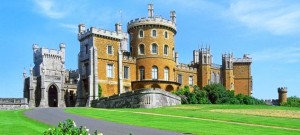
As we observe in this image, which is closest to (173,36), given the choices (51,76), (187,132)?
(51,76)

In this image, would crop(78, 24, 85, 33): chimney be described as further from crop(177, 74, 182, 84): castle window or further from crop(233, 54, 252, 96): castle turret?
crop(233, 54, 252, 96): castle turret

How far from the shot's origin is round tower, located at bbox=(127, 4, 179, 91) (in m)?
58.4

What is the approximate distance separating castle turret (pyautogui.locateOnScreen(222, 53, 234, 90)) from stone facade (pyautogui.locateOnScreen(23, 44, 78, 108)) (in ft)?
91.8

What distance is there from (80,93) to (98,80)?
3608 mm

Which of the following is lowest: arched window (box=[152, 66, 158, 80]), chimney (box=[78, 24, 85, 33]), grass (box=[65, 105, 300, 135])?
grass (box=[65, 105, 300, 135])

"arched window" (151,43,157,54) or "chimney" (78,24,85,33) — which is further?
"chimney" (78,24,85,33)

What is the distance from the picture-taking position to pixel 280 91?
82.6 metres

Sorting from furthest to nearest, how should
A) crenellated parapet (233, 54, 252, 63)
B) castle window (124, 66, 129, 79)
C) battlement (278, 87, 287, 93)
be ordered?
1. battlement (278, 87, 287, 93)
2. crenellated parapet (233, 54, 252, 63)
3. castle window (124, 66, 129, 79)

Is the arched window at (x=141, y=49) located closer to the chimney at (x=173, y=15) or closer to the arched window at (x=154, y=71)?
the arched window at (x=154, y=71)

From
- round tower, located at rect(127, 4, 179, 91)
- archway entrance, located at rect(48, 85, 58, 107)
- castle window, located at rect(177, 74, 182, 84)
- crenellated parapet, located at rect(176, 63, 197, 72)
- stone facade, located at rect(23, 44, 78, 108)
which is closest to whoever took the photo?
stone facade, located at rect(23, 44, 78, 108)

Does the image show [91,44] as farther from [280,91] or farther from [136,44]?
[280,91]

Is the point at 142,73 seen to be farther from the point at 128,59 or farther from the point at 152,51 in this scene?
the point at 152,51

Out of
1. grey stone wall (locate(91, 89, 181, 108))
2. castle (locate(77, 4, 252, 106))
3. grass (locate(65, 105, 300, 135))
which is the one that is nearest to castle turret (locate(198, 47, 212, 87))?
castle (locate(77, 4, 252, 106))

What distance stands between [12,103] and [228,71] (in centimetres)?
4181
